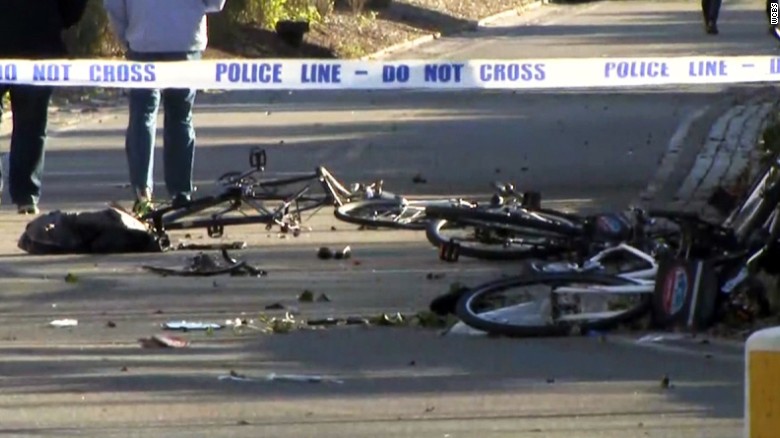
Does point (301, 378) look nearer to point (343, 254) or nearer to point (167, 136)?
point (343, 254)

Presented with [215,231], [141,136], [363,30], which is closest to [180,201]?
[215,231]

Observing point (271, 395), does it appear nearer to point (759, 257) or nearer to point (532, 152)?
point (759, 257)

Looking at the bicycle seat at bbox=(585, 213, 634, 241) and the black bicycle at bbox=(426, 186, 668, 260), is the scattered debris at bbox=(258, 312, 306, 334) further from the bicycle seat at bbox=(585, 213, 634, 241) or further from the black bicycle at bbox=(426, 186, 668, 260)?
the bicycle seat at bbox=(585, 213, 634, 241)

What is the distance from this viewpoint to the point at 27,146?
41.0 ft

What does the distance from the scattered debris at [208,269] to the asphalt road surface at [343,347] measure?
121 mm

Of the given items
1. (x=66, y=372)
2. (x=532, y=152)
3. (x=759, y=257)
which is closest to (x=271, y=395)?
(x=66, y=372)

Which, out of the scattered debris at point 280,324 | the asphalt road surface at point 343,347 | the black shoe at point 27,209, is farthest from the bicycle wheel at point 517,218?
the black shoe at point 27,209

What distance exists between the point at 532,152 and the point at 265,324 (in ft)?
25.2

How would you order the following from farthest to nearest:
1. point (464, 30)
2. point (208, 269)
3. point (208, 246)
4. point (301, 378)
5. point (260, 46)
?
point (464, 30) → point (260, 46) → point (208, 246) → point (208, 269) → point (301, 378)

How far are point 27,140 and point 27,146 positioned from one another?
4 centimetres

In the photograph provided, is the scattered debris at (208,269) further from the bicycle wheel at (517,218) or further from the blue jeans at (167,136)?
the blue jeans at (167,136)

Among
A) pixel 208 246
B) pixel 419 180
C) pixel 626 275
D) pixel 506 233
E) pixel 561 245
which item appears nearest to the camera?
pixel 626 275

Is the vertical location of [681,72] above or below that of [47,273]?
above

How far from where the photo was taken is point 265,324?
889 centimetres
